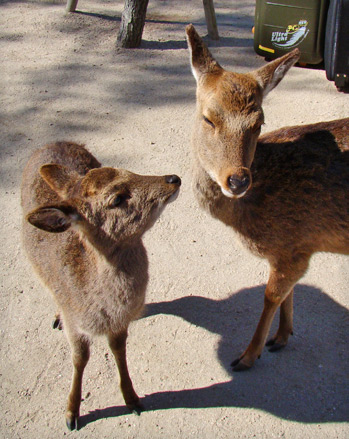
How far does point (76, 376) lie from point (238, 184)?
1.69 m

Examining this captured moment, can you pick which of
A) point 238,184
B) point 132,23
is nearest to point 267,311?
point 238,184

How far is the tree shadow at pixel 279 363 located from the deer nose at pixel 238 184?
140 cm

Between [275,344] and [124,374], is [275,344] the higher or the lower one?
the lower one

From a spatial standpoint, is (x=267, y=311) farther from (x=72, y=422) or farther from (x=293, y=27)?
(x=293, y=27)

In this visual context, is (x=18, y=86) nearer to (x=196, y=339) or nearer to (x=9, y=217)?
(x=9, y=217)

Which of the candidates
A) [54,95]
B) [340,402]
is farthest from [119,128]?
[340,402]

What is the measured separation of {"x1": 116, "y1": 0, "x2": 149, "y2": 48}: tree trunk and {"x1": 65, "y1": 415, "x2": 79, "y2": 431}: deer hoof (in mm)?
6194

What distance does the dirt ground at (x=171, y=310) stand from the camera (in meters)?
3.40

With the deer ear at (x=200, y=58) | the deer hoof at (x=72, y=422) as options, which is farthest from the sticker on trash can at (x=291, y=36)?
the deer hoof at (x=72, y=422)

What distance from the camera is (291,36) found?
716 cm

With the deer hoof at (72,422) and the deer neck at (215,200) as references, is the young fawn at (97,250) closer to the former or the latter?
the deer hoof at (72,422)

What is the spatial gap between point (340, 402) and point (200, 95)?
95.4 inches

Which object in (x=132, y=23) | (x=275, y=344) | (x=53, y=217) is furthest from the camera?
(x=132, y=23)

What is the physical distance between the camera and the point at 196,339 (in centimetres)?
392
